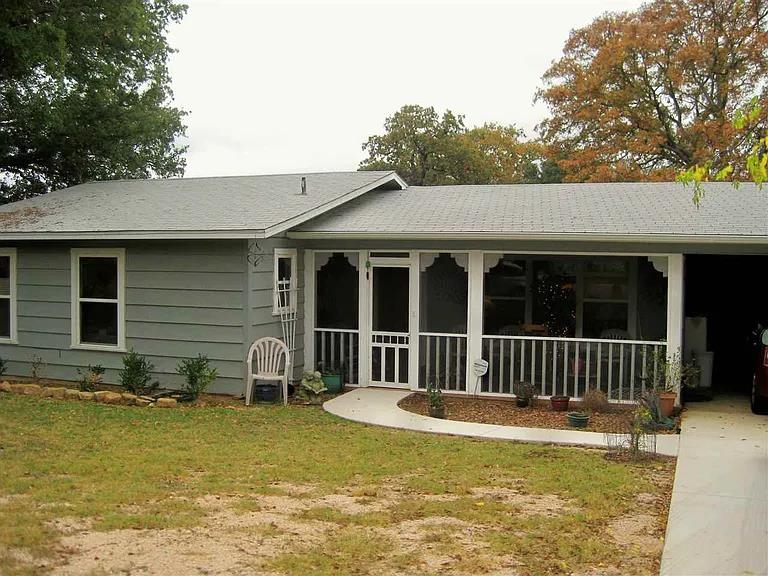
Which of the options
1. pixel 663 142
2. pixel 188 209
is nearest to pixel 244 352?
pixel 188 209

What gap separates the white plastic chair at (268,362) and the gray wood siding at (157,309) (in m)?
0.22

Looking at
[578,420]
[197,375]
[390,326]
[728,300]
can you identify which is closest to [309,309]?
[390,326]

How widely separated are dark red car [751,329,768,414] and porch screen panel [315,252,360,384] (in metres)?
5.90

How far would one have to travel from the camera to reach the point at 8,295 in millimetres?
14195

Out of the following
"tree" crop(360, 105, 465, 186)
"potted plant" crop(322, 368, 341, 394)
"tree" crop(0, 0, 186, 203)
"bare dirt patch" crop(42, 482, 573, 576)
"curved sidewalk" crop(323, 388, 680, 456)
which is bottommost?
"bare dirt patch" crop(42, 482, 573, 576)

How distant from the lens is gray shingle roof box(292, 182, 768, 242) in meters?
11.5

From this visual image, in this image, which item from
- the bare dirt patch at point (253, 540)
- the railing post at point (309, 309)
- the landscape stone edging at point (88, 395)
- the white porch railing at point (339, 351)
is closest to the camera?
the bare dirt patch at point (253, 540)

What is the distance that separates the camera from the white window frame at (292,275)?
12.5 meters

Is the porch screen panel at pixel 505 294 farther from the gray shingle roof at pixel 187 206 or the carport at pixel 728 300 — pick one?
the carport at pixel 728 300

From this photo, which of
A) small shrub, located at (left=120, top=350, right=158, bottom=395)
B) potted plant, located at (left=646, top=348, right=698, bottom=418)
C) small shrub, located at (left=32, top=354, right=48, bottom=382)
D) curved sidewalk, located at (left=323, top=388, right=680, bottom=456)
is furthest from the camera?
small shrub, located at (left=32, top=354, right=48, bottom=382)

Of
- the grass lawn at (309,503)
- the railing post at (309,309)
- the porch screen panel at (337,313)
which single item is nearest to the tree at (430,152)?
the porch screen panel at (337,313)

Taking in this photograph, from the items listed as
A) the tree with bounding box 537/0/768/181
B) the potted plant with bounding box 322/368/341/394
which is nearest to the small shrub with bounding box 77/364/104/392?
the potted plant with bounding box 322/368/341/394

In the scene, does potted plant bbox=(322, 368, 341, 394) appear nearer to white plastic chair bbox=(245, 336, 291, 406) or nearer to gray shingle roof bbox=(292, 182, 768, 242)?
white plastic chair bbox=(245, 336, 291, 406)

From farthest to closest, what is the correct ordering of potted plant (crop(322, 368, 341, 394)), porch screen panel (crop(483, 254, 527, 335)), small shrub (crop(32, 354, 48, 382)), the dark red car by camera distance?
porch screen panel (crop(483, 254, 527, 335)) → small shrub (crop(32, 354, 48, 382)) → potted plant (crop(322, 368, 341, 394)) → the dark red car
